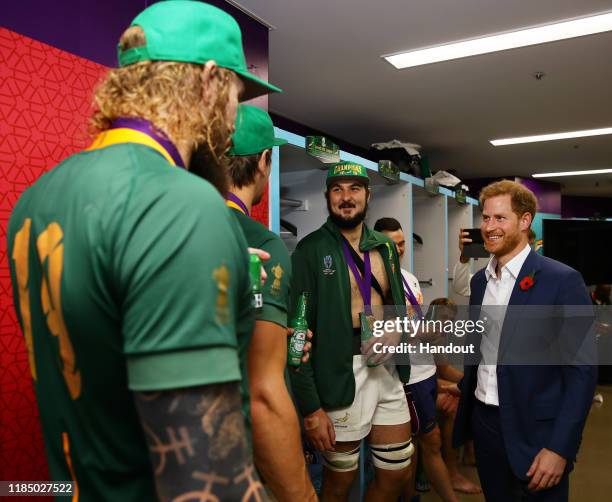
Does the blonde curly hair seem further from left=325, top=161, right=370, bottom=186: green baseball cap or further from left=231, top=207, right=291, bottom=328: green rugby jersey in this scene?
left=325, top=161, right=370, bottom=186: green baseball cap

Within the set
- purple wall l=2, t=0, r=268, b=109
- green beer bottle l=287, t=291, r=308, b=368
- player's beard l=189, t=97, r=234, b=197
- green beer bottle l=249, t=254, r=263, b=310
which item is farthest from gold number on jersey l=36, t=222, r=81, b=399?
purple wall l=2, t=0, r=268, b=109

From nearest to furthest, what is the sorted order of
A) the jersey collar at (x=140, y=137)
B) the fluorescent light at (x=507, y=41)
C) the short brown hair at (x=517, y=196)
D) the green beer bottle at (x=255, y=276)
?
the jersey collar at (x=140, y=137) < the green beer bottle at (x=255, y=276) < the short brown hair at (x=517, y=196) < the fluorescent light at (x=507, y=41)

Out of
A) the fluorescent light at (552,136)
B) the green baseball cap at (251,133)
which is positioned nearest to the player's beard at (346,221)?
the green baseball cap at (251,133)

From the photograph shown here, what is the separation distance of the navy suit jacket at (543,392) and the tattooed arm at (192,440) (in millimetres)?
1592

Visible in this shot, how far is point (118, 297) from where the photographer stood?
0.62 meters

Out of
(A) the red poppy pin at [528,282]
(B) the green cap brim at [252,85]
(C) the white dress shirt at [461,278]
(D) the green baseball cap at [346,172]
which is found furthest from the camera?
(C) the white dress shirt at [461,278]

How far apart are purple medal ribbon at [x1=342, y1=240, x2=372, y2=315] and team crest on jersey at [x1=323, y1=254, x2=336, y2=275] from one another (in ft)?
0.43

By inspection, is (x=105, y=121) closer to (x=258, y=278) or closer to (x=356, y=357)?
(x=258, y=278)

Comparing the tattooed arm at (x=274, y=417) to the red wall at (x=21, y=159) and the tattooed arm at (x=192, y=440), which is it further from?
the red wall at (x=21, y=159)

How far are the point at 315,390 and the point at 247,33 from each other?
1.99 meters

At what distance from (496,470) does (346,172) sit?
1641mm

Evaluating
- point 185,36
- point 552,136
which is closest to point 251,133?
point 185,36

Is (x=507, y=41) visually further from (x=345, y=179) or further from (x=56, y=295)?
(x=56, y=295)

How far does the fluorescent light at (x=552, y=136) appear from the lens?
5836mm
